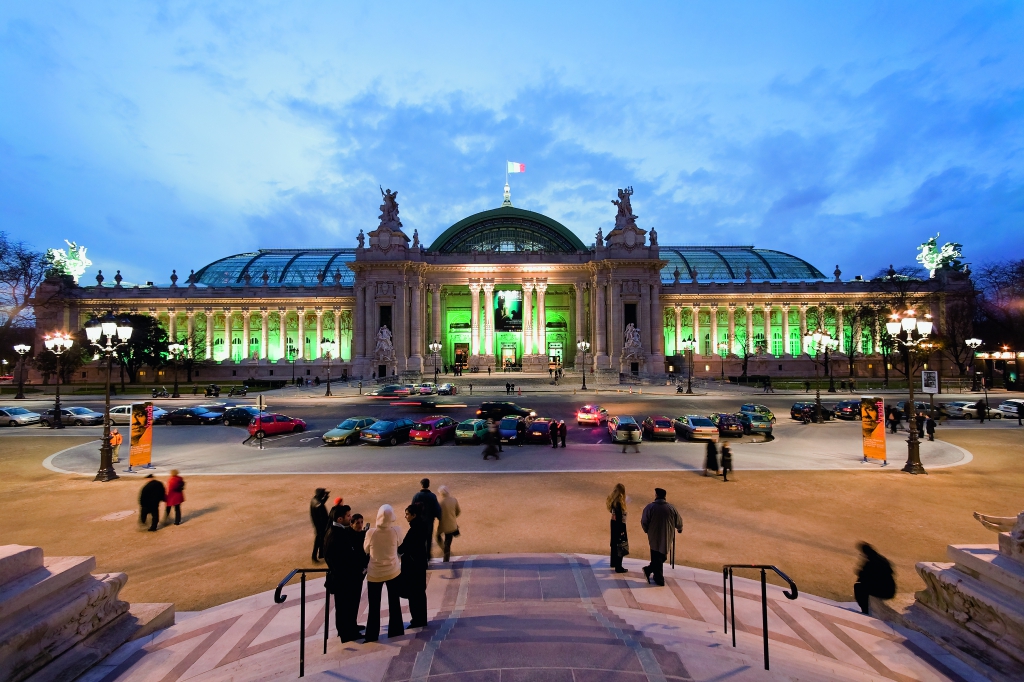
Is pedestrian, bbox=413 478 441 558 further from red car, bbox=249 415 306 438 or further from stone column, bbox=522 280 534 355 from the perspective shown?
stone column, bbox=522 280 534 355

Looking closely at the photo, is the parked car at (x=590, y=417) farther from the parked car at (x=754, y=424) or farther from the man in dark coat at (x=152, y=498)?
the man in dark coat at (x=152, y=498)

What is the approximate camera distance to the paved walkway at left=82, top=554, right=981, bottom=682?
5.72m

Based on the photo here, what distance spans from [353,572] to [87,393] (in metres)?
68.9

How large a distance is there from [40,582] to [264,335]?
297ft

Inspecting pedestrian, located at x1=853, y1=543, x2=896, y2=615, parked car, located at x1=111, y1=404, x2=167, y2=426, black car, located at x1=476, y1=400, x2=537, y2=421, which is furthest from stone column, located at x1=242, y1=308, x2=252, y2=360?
pedestrian, located at x1=853, y1=543, x2=896, y2=615

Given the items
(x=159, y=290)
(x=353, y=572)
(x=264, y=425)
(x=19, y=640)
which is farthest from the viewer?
(x=159, y=290)

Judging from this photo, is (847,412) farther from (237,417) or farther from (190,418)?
(190,418)

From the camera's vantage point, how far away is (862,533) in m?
12.5

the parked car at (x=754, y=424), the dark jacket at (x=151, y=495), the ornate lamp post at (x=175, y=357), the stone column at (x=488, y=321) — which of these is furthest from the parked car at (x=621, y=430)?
the stone column at (x=488, y=321)

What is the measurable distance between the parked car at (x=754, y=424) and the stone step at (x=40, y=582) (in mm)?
29782

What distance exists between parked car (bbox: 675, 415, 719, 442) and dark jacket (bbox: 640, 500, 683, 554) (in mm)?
18584

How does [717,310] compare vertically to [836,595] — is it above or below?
above

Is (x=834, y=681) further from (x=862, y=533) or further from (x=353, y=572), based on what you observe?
(x=862, y=533)

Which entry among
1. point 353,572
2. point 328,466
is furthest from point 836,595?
point 328,466
